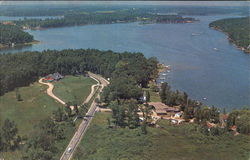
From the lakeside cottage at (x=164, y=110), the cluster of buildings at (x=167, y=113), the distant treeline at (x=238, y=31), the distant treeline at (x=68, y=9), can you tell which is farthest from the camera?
the distant treeline at (x=238, y=31)

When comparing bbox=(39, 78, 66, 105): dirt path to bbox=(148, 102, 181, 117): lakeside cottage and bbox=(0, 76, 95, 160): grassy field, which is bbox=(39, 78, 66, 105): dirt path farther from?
bbox=(148, 102, 181, 117): lakeside cottage

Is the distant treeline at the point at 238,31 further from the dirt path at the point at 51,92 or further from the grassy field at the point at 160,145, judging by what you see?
the dirt path at the point at 51,92

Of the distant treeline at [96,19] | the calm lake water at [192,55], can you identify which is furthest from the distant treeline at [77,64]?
the distant treeline at [96,19]

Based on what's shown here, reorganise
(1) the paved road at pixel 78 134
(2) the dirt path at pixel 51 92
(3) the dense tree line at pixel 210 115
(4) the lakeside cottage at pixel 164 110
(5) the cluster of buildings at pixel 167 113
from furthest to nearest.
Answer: (2) the dirt path at pixel 51 92 < (4) the lakeside cottage at pixel 164 110 < (5) the cluster of buildings at pixel 167 113 < (3) the dense tree line at pixel 210 115 < (1) the paved road at pixel 78 134

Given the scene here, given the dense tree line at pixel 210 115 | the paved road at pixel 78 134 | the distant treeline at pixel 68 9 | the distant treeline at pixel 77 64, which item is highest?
the distant treeline at pixel 68 9

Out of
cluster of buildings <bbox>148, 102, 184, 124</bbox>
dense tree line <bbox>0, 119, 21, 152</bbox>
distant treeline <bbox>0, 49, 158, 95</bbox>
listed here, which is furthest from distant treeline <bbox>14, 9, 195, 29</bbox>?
dense tree line <bbox>0, 119, 21, 152</bbox>

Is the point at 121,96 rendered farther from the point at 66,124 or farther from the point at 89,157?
the point at 89,157

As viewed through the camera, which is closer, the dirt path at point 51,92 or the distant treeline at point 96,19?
the dirt path at point 51,92
